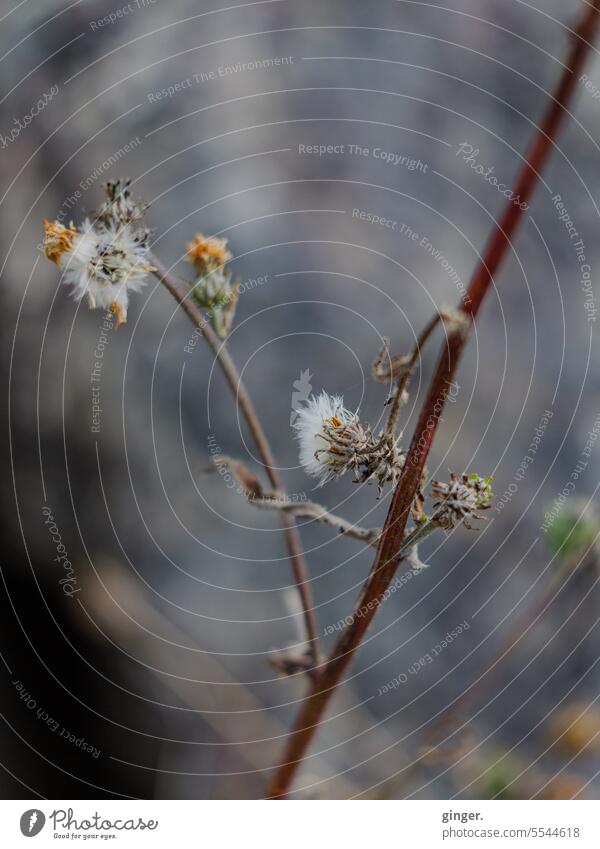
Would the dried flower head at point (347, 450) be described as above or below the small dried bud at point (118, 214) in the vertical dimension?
below

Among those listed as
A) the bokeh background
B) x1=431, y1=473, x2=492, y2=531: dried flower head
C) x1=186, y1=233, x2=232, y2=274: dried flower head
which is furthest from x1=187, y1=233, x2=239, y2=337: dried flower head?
the bokeh background

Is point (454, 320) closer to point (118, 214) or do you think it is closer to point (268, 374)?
point (118, 214)

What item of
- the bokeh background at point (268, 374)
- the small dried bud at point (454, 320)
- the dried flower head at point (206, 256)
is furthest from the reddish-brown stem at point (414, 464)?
the bokeh background at point (268, 374)

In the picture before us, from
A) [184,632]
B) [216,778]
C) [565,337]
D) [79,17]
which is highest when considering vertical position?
[79,17]

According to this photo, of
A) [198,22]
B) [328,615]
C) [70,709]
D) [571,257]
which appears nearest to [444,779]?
[328,615]

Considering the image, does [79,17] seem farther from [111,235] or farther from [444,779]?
[444,779]

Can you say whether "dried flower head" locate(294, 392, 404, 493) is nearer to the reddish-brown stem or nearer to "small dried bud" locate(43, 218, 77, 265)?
the reddish-brown stem

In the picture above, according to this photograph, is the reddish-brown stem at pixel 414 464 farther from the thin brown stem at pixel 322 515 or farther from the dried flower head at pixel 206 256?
the dried flower head at pixel 206 256
